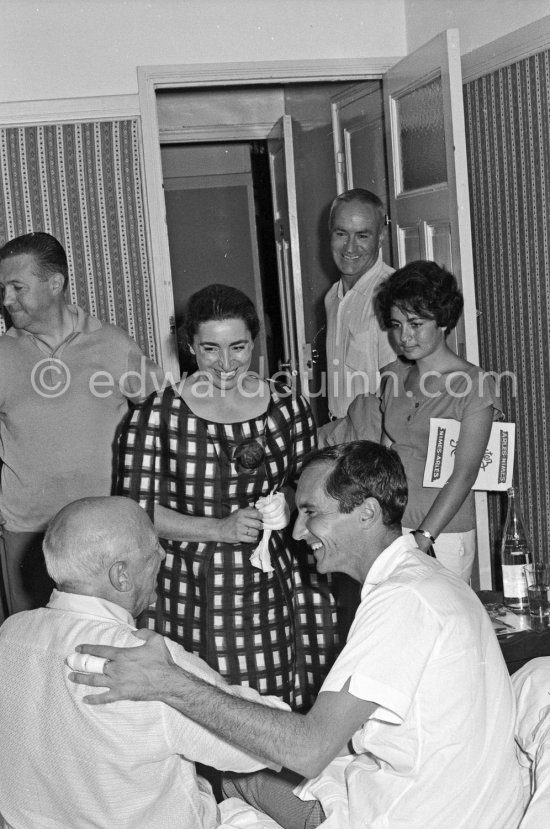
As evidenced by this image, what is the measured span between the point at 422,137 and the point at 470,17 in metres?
0.51

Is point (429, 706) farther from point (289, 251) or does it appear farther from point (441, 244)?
point (289, 251)

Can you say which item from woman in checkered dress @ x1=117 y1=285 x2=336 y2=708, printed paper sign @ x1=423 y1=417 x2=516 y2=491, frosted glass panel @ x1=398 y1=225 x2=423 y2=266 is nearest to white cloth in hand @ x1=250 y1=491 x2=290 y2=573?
woman in checkered dress @ x1=117 y1=285 x2=336 y2=708

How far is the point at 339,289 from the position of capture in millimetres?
3924

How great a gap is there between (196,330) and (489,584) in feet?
7.10

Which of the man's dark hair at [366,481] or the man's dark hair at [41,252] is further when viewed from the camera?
the man's dark hair at [41,252]

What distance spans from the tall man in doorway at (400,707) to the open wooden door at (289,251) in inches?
142

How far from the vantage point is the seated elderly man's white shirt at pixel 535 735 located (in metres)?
1.54

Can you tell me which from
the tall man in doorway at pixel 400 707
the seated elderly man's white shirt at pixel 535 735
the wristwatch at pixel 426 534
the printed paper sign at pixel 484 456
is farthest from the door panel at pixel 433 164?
the tall man in doorway at pixel 400 707

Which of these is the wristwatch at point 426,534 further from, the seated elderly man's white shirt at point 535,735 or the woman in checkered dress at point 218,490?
the seated elderly man's white shirt at point 535,735

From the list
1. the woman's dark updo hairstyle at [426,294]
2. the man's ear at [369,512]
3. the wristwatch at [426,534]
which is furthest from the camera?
the woman's dark updo hairstyle at [426,294]

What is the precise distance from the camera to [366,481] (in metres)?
1.67

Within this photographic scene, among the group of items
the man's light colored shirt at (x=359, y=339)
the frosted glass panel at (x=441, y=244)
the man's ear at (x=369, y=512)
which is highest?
the frosted glass panel at (x=441, y=244)

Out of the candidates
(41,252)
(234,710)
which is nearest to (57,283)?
(41,252)

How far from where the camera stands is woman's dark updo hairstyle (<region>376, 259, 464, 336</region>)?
284 centimetres
